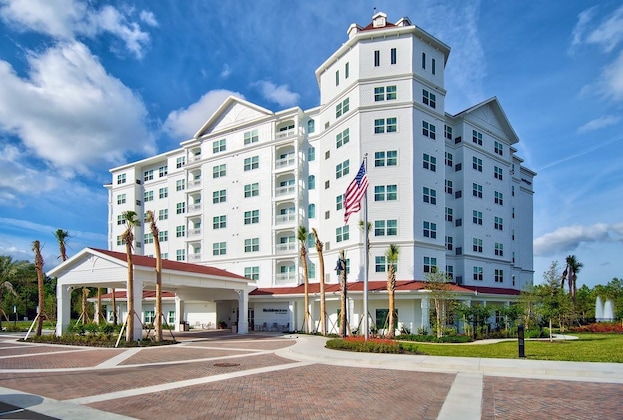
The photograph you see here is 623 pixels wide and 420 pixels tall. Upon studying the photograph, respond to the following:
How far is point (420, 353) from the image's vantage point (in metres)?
20.8

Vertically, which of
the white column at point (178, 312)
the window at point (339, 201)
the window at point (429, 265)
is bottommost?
the white column at point (178, 312)

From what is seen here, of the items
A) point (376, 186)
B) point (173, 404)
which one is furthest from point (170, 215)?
point (173, 404)

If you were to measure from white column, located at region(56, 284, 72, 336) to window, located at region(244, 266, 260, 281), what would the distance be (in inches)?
712

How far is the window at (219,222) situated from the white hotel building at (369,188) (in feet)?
0.53

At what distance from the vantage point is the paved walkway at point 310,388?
1047 centimetres

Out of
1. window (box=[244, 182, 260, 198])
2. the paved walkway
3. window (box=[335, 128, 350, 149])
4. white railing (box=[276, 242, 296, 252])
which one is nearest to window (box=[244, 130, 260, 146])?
window (box=[244, 182, 260, 198])

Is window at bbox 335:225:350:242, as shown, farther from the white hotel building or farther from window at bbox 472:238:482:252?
window at bbox 472:238:482:252

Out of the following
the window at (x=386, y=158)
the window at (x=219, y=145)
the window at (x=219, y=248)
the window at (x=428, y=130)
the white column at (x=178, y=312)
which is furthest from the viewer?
the window at (x=219, y=145)

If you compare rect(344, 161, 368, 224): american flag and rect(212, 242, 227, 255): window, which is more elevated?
rect(344, 161, 368, 224): american flag

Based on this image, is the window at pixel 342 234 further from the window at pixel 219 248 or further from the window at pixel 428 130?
the window at pixel 219 248

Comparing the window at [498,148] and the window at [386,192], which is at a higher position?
the window at [498,148]

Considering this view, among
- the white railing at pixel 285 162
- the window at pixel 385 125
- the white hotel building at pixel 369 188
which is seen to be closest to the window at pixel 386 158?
the white hotel building at pixel 369 188

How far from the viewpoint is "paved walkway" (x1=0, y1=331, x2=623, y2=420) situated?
10.5 meters

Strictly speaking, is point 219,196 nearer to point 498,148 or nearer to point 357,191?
point 357,191
